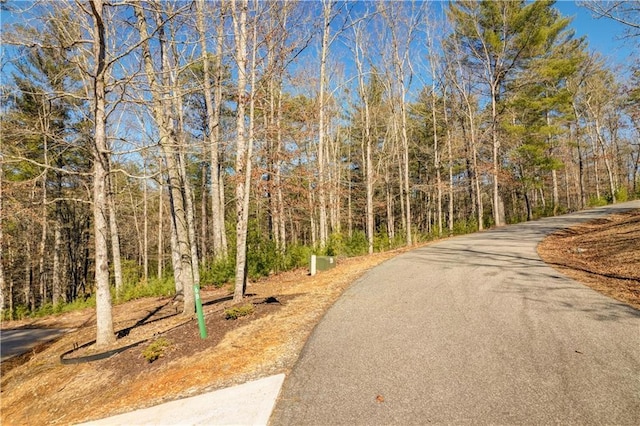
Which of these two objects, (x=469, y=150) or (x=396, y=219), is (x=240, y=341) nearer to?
(x=469, y=150)

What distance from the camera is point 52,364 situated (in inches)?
235

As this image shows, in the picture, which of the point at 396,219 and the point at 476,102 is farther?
the point at 396,219

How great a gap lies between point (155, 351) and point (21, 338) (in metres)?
8.72

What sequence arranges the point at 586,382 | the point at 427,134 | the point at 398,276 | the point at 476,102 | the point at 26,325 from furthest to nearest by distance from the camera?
the point at 427,134
the point at 476,102
the point at 26,325
the point at 398,276
the point at 586,382

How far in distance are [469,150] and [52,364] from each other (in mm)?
21771

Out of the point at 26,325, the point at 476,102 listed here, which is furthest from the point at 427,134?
the point at 26,325

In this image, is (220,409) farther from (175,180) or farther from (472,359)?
(175,180)

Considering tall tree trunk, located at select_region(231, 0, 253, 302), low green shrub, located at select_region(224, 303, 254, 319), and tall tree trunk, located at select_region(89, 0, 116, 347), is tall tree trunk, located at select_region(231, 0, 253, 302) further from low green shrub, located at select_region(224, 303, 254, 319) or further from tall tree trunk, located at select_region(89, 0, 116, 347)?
tall tree trunk, located at select_region(89, 0, 116, 347)

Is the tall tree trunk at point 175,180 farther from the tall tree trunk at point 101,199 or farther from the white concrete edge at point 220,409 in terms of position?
the white concrete edge at point 220,409

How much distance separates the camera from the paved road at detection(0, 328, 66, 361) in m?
8.38

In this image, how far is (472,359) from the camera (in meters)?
3.51

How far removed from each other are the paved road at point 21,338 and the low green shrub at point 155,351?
6219mm

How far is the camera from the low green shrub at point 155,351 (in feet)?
15.5

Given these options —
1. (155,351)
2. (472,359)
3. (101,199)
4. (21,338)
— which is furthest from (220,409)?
(21,338)
